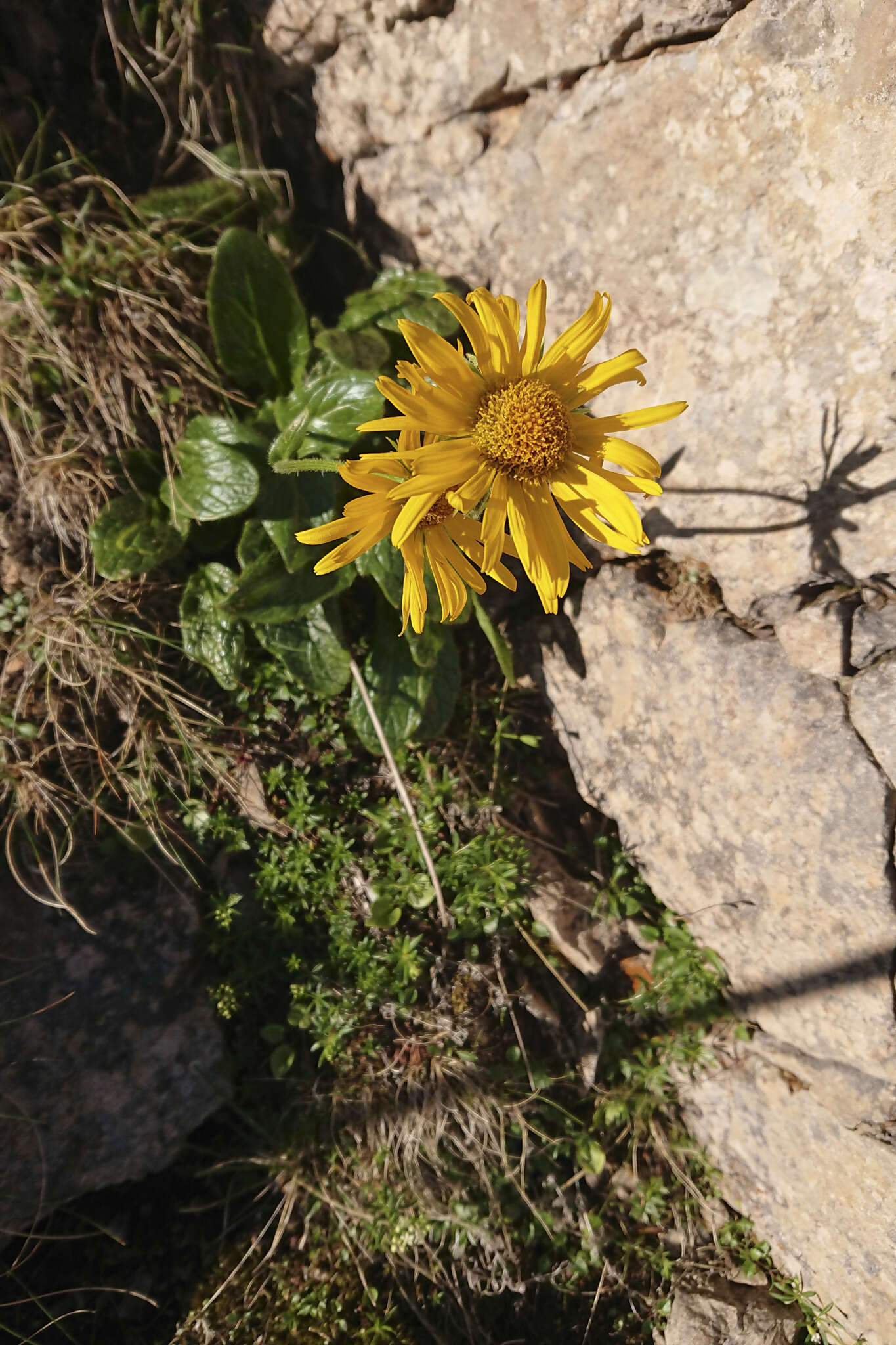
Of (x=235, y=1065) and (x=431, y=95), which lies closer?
(x=431, y=95)

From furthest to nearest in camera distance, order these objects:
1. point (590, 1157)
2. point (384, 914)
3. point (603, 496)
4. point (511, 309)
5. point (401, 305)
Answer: point (590, 1157), point (384, 914), point (401, 305), point (603, 496), point (511, 309)

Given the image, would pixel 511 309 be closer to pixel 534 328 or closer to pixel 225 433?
pixel 534 328

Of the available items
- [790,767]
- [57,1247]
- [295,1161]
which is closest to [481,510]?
[790,767]

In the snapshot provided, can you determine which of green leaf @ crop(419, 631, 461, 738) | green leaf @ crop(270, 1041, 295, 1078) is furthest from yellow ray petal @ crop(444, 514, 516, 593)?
green leaf @ crop(270, 1041, 295, 1078)

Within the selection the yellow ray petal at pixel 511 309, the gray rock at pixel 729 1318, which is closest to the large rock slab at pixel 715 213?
the yellow ray petal at pixel 511 309

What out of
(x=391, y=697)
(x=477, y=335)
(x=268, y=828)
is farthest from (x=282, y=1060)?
(x=477, y=335)

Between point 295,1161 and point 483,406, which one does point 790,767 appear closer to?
point 483,406
